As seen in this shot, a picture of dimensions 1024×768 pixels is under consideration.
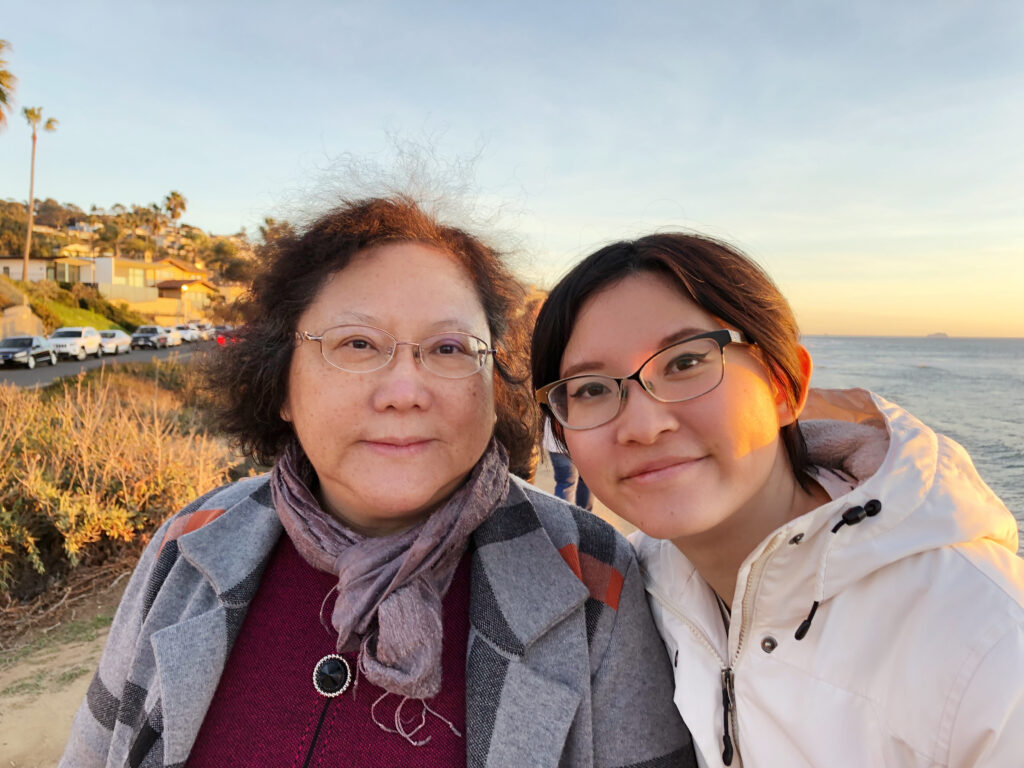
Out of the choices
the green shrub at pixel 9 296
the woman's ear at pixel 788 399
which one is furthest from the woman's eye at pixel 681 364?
the green shrub at pixel 9 296

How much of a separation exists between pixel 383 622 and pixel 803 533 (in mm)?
1050

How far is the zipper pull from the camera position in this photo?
152 centimetres

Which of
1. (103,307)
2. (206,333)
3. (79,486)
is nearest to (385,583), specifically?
(206,333)

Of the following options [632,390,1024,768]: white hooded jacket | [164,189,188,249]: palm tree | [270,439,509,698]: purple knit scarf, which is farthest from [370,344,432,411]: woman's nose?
[164,189,188,249]: palm tree

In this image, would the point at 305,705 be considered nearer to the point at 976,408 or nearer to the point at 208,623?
the point at 208,623

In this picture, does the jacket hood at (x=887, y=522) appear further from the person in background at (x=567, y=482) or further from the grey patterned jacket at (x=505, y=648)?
the person in background at (x=567, y=482)

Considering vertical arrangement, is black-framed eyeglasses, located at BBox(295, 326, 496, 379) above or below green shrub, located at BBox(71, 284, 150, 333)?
above

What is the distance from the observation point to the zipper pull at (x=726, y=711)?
1520 millimetres

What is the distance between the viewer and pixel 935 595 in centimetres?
123

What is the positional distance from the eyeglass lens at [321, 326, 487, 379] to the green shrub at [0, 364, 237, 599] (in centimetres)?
396

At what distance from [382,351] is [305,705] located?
95 cm

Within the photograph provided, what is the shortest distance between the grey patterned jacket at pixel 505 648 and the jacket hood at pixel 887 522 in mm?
302

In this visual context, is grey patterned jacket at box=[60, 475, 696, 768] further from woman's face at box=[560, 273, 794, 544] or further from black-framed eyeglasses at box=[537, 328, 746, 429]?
black-framed eyeglasses at box=[537, 328, 746, 429]

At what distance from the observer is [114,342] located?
31.6 m
